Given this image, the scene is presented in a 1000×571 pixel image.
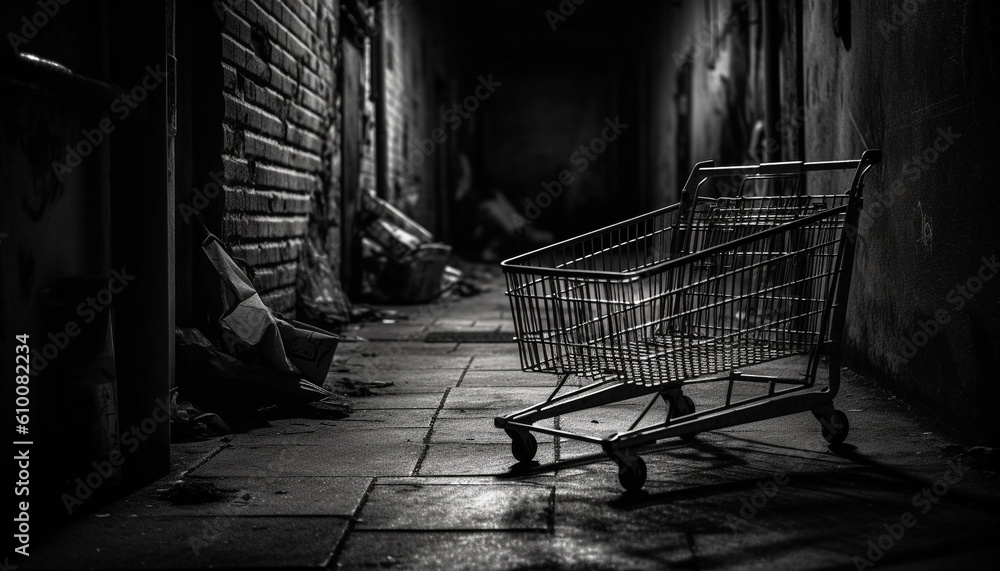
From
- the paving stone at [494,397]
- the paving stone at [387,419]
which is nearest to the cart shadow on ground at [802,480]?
the paving stone at [387,419]

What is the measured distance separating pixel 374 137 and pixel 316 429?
6693 millimetres

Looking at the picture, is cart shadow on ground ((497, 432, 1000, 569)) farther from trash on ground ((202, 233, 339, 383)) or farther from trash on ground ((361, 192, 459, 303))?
trash on ground ((361, 192, 459, 303))

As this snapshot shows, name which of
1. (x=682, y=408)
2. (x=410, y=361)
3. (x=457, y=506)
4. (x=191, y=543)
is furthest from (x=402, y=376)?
(x=191, y=543)

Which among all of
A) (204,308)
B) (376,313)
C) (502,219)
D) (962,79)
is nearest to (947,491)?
(962,79)

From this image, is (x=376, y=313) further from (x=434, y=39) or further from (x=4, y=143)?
(x=434, y=39)

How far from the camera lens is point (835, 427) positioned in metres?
3.24

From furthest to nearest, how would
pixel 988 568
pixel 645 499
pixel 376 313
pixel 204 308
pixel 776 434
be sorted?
pixel 376 313, pixel 204 308, pixel 776 434, pixel 645 499, pixel 988 568

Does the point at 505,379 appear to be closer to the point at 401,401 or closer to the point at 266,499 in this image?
the point at 401,401

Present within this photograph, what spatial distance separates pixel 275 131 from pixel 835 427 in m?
3.61

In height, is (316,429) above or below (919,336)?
below

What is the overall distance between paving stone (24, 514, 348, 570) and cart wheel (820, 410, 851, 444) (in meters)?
1.66

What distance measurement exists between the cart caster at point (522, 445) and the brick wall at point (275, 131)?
6.74ft

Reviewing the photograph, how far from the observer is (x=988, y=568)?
2119mm

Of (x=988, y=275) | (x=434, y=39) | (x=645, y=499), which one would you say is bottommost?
(x=645, y=499)
